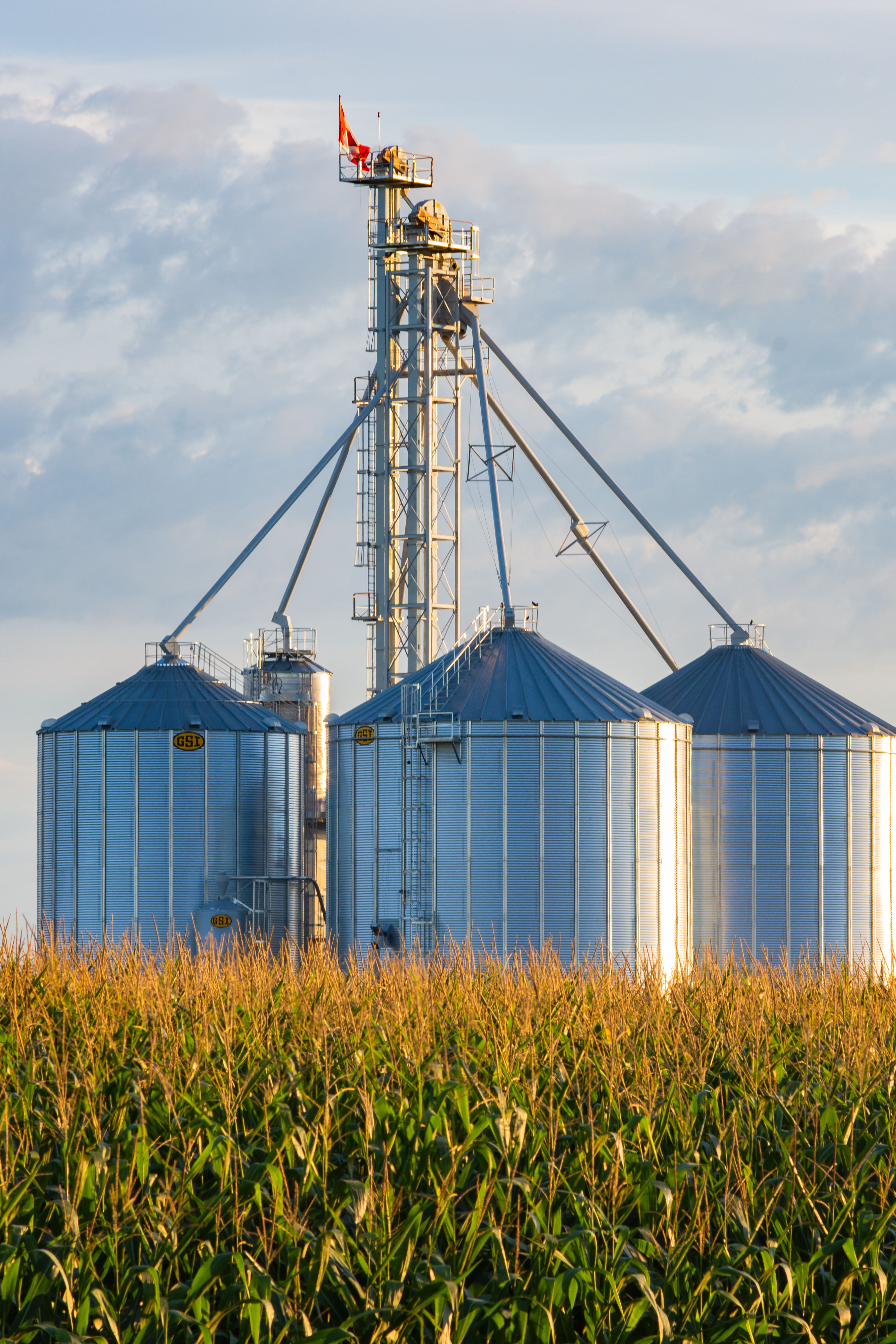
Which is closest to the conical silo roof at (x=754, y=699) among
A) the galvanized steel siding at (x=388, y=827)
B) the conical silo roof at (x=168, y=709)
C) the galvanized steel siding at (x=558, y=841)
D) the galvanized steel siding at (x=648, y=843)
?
the galvanized steel siding at (x=648, y=843)

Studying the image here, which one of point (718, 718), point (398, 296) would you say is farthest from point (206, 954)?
point (398, 296)

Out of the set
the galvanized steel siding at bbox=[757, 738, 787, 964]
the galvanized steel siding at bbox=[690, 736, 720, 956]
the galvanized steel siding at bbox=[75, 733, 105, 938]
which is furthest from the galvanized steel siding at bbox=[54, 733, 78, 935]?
the galvanized steel siding at bbox=[757, 738, 787, 964]

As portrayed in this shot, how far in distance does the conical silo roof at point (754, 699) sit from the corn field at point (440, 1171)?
21097mm

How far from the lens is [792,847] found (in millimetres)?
39500

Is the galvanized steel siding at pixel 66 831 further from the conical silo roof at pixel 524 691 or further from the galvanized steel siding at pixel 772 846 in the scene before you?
the galvanized steel siding at pixel 772 846

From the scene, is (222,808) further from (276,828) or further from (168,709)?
(168,709)

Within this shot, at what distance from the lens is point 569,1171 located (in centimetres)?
1323

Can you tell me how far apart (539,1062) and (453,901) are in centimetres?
1736

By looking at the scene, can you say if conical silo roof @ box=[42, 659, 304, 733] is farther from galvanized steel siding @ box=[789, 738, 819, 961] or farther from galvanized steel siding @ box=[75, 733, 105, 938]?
galvanized steel siding @ box=[789, 738, 819, 961]

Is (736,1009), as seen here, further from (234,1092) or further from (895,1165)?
(234,1092)

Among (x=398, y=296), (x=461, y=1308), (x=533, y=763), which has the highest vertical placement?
(x=398, y=296)

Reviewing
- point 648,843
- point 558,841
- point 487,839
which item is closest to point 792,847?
point 648,843

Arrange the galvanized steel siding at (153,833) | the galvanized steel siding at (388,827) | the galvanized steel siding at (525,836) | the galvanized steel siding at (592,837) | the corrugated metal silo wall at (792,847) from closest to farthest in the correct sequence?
1. the galvanized steel siding at (525,836)
2. the galvanized steel siding at (592,837)
3. the galvanized steel siding at (388,827)
4. the galvanized steel siding at (153,833)
5. the corrugated metal silo wall at (792,847)

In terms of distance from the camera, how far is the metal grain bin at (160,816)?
38.7 m
